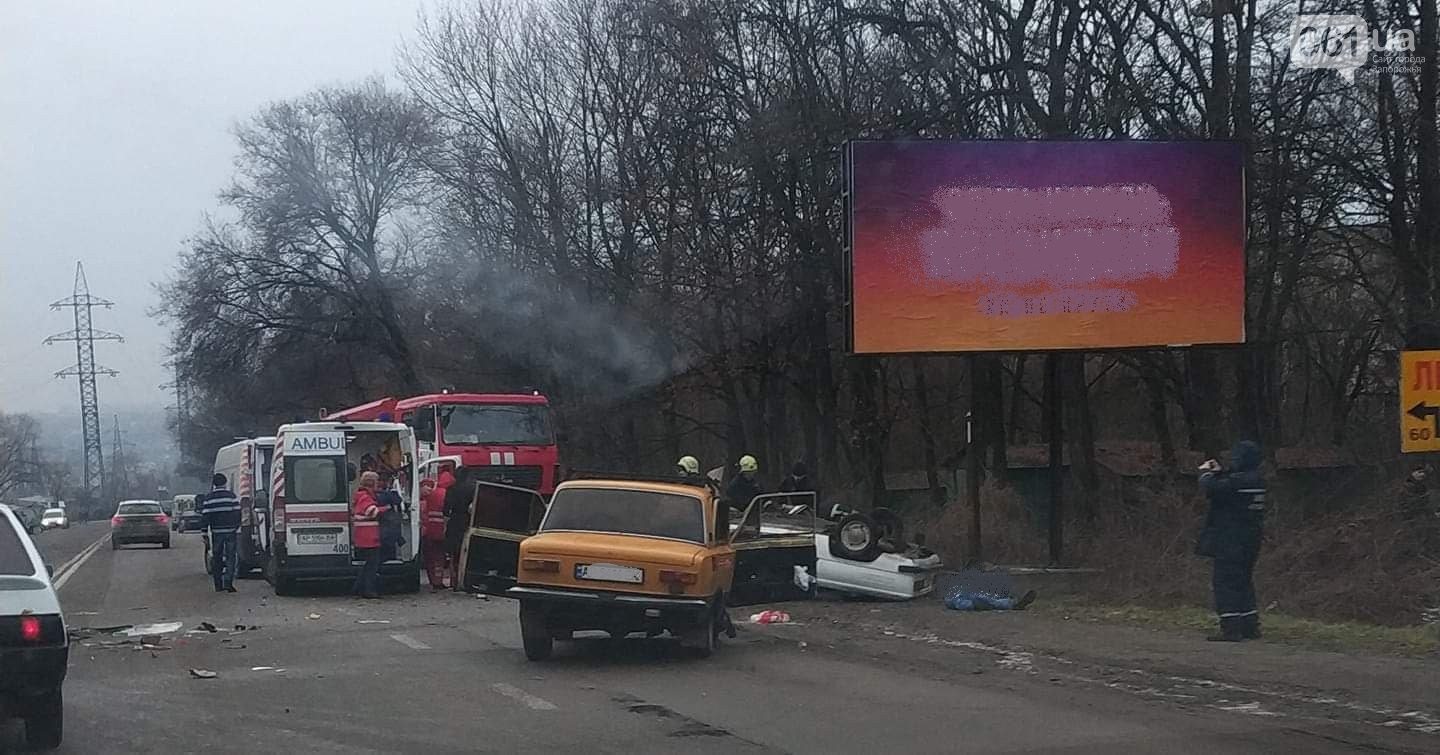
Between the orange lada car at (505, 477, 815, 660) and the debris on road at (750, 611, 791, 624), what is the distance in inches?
81.5

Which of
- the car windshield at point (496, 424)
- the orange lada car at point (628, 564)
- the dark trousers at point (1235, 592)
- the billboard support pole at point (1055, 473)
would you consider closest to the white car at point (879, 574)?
the billboard support pole at point (1055, 473)

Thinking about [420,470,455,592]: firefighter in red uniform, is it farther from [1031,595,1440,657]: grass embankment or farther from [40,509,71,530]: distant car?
[40,509,71,530]: distant car

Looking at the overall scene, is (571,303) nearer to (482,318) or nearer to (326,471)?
(482,318)

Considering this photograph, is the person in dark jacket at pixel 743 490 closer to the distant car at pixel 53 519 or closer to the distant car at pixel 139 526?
the distant car at pixel 139 526

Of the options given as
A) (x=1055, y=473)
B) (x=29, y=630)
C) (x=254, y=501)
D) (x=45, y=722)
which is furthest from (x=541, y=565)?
(x=254, y=501)

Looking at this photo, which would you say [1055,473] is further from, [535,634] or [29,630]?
[29,630]

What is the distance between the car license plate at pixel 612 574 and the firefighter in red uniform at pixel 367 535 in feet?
30.1

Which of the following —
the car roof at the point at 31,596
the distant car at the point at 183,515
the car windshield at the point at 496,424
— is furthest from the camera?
the distant car at the point at 183,515

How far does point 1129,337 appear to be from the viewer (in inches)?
747

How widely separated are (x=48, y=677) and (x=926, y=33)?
61.8ft

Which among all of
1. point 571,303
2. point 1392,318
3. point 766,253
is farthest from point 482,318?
point 1392,318

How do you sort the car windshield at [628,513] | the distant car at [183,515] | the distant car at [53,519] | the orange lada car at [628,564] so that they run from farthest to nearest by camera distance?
the distant car at [53,519] → the distant car at [183,515] → the car windshield at [628,513] → the orange lada car at [628,564]

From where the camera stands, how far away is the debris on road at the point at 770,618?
1647 centimetres

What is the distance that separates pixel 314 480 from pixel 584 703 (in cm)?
1223
